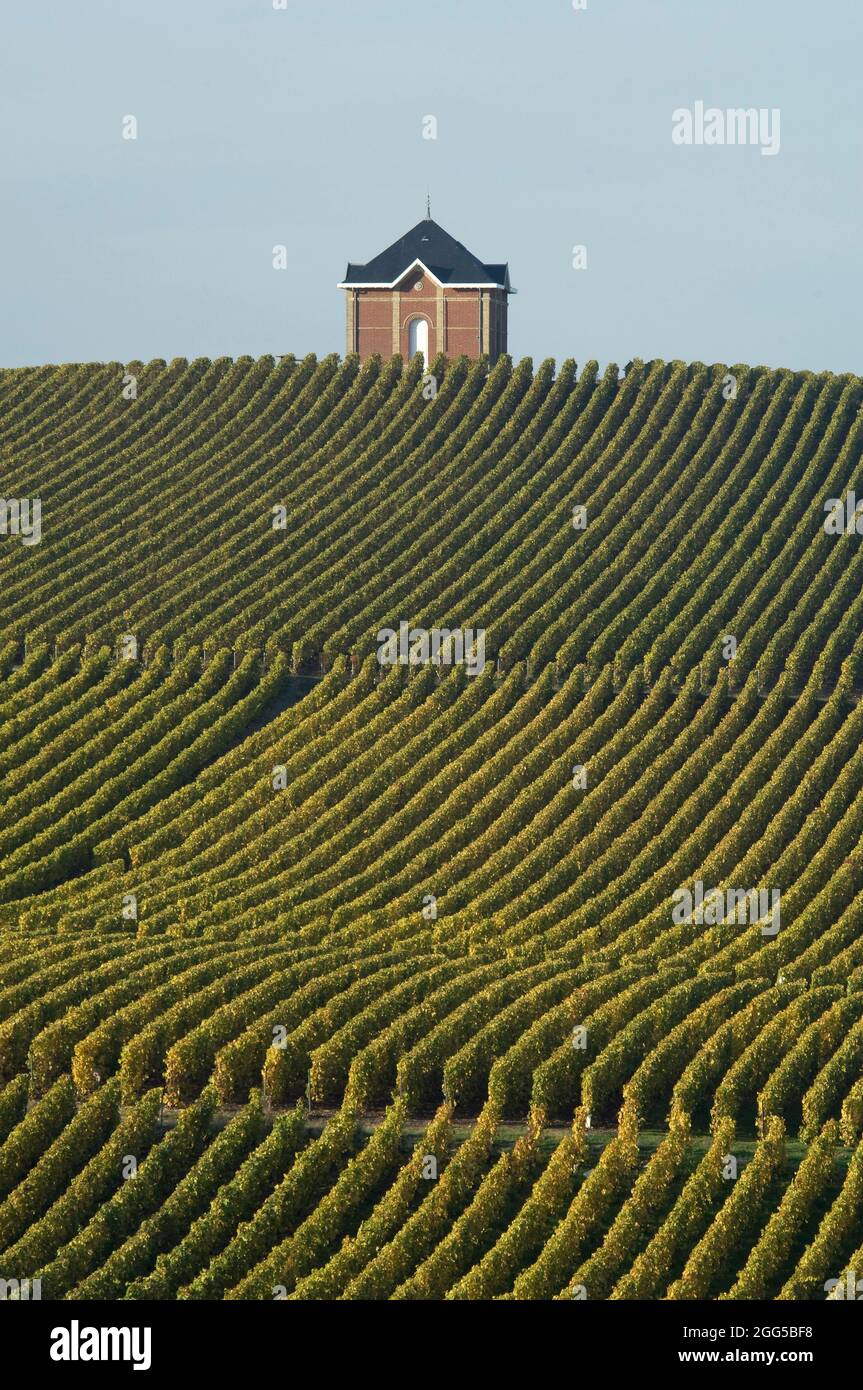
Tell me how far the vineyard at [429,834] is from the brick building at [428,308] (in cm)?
521

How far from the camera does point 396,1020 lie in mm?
30344

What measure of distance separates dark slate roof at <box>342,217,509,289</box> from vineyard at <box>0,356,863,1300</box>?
6.74m

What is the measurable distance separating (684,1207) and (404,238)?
60207 mm

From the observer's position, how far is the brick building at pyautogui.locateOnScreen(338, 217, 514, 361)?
3019 inches

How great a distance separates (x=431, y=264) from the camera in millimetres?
77750

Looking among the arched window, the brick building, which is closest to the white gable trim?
the brick building

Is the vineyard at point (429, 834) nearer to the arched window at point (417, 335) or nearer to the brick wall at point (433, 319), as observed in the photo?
the brick wall at point (433, 319)

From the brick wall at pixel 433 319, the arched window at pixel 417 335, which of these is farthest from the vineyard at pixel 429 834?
the arched window at pixel 417 335

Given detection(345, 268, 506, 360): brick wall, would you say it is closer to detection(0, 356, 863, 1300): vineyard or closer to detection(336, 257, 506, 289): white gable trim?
detection(336, 257, 506, 289): white gable trim

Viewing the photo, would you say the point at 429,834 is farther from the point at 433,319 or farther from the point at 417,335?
the point at 433,319

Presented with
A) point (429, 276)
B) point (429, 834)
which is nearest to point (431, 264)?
point (429, 276)

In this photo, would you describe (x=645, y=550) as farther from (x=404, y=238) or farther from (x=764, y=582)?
(x=404, y=238)

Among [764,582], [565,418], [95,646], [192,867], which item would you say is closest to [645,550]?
[764,582]

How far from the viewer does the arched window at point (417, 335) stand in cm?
7694
